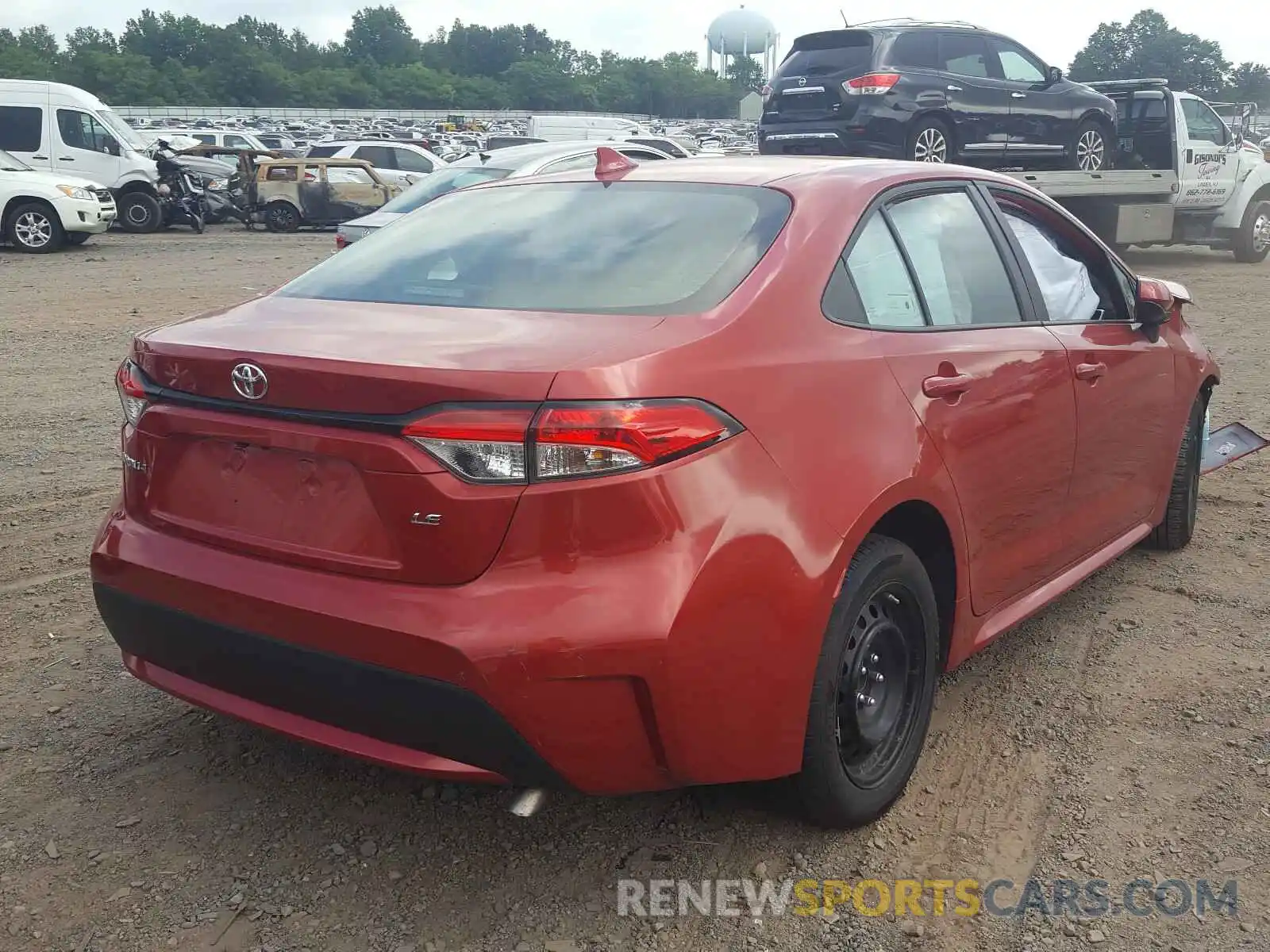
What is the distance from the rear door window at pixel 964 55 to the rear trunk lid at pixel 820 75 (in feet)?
3.08

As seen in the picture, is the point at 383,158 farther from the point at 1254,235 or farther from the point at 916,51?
the point at 1254,235

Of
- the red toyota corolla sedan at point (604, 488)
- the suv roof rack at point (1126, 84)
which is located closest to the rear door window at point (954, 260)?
the red toyota corolla sedan at point (604, 488)

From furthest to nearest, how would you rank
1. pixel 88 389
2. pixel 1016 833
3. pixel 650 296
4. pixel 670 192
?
pixel 88 389
pixel 670 192
pixel 1016 833
pixel 650 296

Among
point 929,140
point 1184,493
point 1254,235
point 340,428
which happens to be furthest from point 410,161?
point 340,428

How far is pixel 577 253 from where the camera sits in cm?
298

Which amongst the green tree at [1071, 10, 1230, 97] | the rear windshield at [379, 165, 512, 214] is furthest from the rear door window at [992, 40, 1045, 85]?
the green tree at [1071, 10, 1230, 97]

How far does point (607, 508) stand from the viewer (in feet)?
7.46

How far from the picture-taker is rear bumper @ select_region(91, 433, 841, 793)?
7.47ft

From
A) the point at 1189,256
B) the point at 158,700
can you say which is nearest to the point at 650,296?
the point at 158,700

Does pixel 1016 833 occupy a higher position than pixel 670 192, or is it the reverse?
pixel 670 192

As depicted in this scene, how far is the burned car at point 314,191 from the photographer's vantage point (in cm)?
2211

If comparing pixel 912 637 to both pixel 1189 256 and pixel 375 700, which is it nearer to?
pixel 375 700

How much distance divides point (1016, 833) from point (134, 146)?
70.5 feet

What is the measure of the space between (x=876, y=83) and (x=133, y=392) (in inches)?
444
